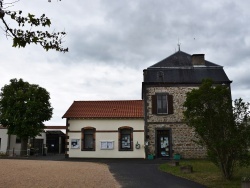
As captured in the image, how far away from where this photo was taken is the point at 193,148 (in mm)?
21516

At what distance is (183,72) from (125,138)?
7041mm

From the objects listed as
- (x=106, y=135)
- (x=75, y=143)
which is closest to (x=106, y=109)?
(x=106, y=135)

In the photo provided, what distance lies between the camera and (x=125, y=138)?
23.0 meters

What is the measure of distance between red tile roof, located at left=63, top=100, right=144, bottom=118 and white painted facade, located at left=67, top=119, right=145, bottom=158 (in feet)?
1.35

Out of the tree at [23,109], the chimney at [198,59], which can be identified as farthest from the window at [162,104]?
the tree at [23,109]

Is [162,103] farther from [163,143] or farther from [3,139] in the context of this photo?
[3,139]

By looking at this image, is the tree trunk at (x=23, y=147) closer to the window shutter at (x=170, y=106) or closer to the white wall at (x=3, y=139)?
the white wall at (x=3, y=139)

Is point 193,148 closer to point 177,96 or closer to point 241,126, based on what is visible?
point 177,96

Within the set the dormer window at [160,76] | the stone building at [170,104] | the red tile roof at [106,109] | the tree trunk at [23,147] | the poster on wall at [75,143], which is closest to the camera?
the stone building at [170,104]

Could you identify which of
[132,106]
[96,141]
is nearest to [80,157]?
[96,141]

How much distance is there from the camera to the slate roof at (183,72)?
883 inches

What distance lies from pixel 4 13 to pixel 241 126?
27.9ft

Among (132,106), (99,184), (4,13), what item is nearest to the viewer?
(4,13)

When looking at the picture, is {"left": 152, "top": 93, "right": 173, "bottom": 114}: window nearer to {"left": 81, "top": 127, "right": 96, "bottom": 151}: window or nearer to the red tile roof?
the red tile roof
